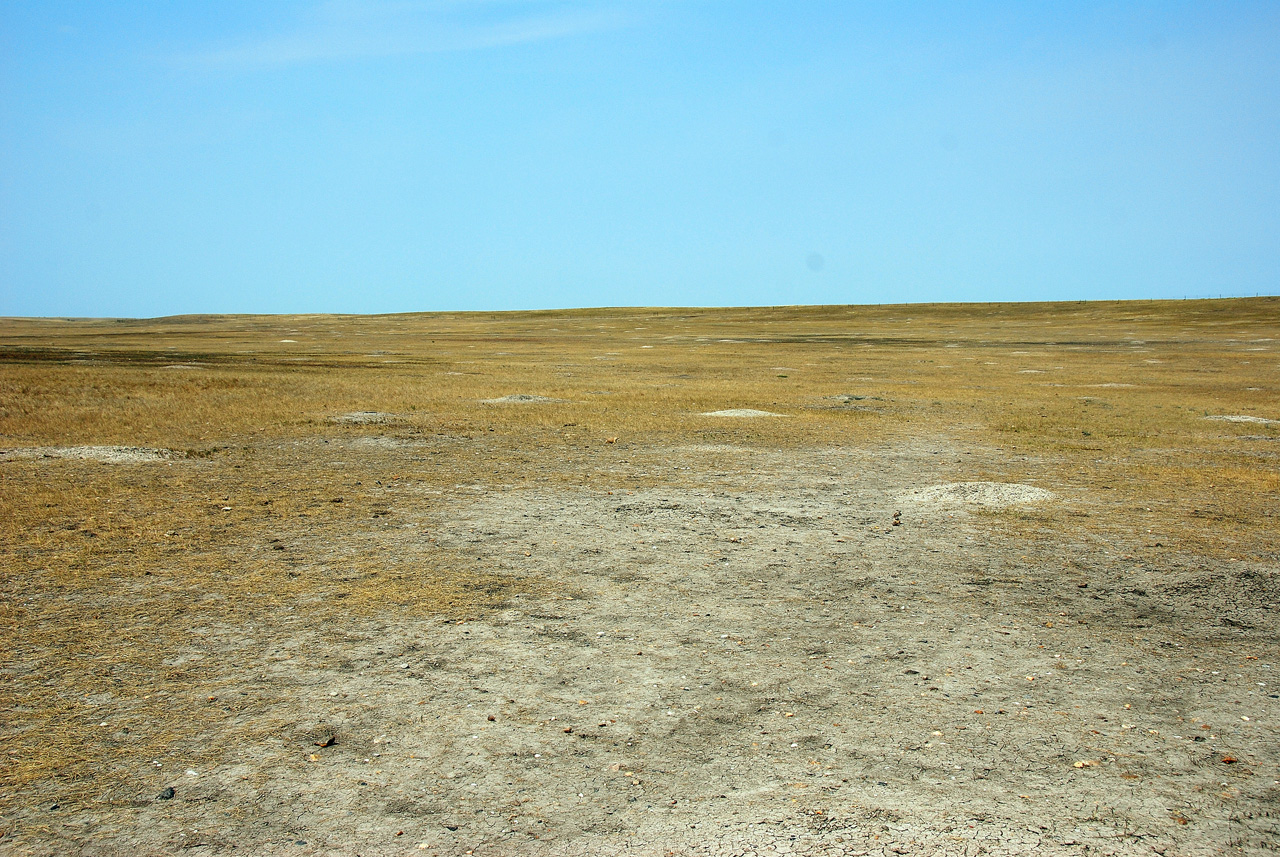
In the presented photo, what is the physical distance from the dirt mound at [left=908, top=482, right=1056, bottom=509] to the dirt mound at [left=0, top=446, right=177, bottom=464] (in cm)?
1075

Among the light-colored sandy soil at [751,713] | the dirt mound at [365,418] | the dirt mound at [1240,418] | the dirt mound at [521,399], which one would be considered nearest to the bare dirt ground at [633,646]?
the light-colored sandy soil at [751,713]

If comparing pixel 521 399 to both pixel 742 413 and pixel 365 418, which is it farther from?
pixel 742 413

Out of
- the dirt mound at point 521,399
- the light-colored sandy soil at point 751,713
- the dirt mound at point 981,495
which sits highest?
the dirt mound at point 521,399

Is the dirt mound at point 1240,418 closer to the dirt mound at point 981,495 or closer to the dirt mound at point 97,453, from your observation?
the dirt mound at point 981,495

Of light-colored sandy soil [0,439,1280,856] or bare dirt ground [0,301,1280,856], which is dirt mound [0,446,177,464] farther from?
light-colored sandy soil [0,439,1280,856]

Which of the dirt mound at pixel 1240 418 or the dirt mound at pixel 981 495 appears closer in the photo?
the dirt mound at pixel 981 495

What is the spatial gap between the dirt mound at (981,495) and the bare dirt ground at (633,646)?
0.07 m

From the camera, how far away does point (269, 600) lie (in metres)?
7.65

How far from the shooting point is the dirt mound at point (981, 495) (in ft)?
38.4

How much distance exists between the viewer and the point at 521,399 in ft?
75.9

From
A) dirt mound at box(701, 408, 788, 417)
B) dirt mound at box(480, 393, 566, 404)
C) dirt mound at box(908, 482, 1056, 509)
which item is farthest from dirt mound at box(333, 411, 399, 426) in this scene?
dirt mound at box(908, 482, 1056, 509)

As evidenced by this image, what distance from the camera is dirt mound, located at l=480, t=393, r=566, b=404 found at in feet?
73.9

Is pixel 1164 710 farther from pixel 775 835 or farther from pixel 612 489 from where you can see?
pixel 612 489

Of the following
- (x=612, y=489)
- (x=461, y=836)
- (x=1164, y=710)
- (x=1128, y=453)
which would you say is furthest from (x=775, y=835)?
(x=1128, y=453)
